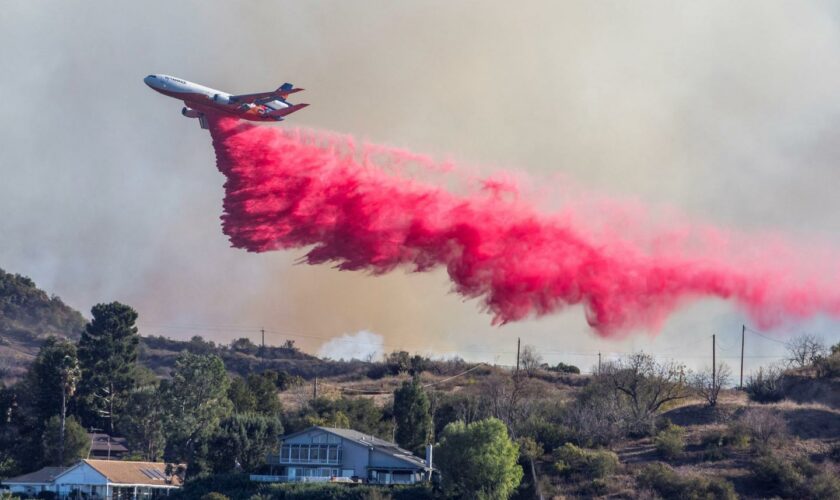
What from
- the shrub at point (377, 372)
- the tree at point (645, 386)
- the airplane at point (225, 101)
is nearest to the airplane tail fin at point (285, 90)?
the airplane at point (225, 101)

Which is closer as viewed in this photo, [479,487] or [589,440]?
[479,487]

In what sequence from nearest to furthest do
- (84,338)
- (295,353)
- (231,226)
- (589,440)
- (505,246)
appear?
(231,226)
(505,246)
(589,440)
(84,338)
(295,353)

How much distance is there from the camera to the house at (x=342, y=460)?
84062 mm

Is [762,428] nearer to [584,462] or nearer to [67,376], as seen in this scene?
[584,462]

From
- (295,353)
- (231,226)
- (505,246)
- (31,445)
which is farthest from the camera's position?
(295,353)

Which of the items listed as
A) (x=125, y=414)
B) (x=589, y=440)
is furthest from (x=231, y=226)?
(x=125, y=414)

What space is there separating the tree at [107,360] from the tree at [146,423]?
29.1 feet

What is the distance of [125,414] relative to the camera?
110812 mm

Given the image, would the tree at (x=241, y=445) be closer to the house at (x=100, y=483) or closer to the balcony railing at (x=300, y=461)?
the balcony railing at (x=300, y=461)

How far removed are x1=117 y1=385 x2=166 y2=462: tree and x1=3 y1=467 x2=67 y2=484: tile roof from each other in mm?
9603

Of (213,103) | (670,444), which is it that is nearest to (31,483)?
(213,103)

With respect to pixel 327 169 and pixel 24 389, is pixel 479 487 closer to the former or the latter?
pixel 327 169

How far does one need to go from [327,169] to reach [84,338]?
56.4m

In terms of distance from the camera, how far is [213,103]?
7575 cm
